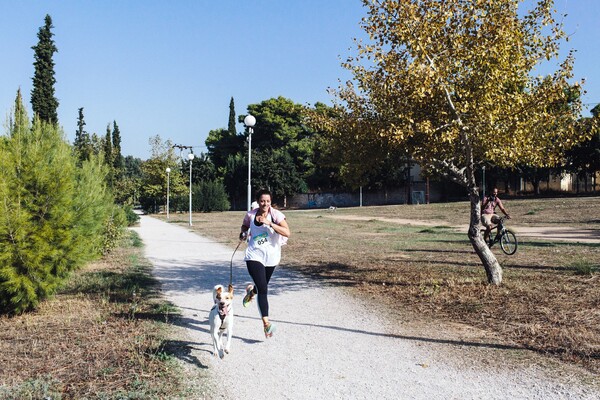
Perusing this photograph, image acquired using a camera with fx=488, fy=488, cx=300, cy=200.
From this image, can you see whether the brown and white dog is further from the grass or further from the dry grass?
the dry grass

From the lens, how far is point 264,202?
5.54 metres

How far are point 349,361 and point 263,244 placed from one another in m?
1.63

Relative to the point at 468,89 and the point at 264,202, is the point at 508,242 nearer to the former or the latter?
the point at 468,89

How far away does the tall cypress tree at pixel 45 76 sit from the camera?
22.6 metres

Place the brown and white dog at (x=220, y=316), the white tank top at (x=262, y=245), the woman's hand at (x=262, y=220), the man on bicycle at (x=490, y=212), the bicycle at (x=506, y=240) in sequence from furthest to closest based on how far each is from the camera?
the man on bicycle at (x=490, y=212), the bicycle at (x=506, y=240), the white tank top at (x=262, y=245), the woman's hand at (x=262, y=220), the brown and white dog at (x=220, y=316)

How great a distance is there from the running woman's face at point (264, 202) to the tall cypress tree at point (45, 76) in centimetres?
2065

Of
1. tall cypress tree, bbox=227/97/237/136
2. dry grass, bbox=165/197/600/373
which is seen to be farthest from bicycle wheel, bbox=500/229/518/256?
tall cypress tree, bbox=227/97/237/136

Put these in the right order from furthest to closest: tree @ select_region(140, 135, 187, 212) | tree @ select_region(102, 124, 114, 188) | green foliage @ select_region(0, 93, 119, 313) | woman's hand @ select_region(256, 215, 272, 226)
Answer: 1. tree @ select_region(140, 135, 187, 212)
2. tree @ select_region(102, 124, 114, 188)
3. green foliage @ select_region(0, 93, 119, 313)
4. woman's hand @ select_region(256, 215, 272, 226)

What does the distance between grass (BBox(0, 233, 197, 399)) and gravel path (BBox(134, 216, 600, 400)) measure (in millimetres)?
425

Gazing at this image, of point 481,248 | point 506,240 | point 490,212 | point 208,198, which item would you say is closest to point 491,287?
point 481,248

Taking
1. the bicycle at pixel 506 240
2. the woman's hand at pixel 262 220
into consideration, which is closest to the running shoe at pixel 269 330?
the woman's hand at pixel 262 220

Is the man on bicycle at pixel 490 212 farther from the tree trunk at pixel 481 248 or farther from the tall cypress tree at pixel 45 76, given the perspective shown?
the tall cypress tree at pixel 45 76

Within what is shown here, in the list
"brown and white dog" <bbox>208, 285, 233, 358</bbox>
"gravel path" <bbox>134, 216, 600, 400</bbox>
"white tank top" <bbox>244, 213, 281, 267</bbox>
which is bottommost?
"gravel path" <bbox>134, 216, 600, 400</bbox>

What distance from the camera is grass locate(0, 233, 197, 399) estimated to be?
13.4 feet
